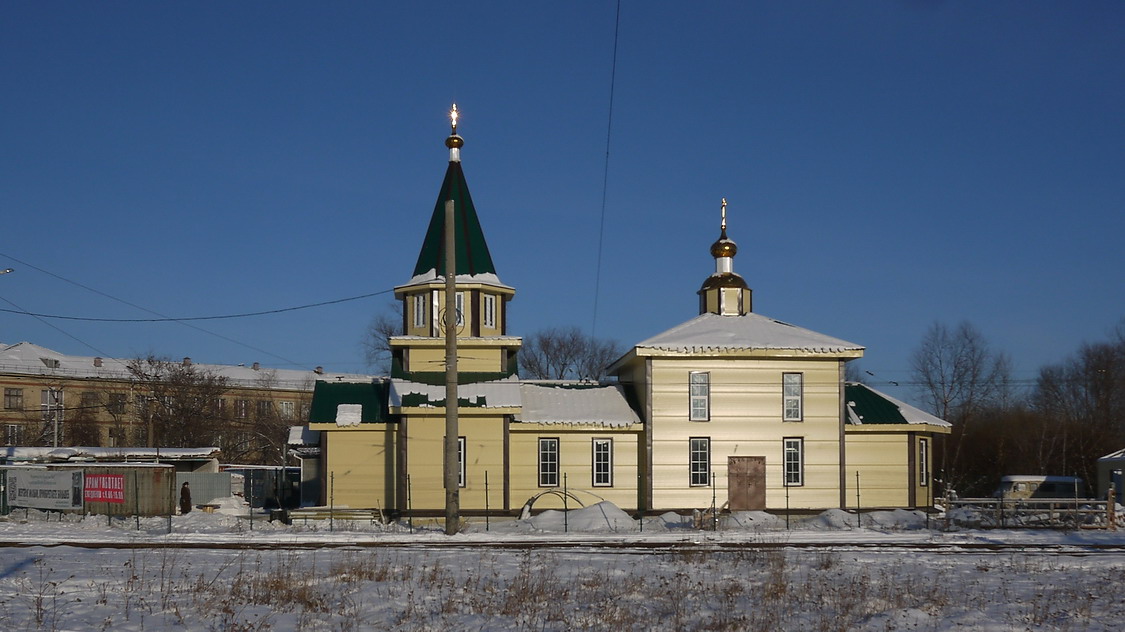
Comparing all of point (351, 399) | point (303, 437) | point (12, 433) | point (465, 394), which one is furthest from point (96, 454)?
point (12, 433)

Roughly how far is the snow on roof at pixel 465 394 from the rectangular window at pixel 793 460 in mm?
8886

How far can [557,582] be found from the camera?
15469 millimetres

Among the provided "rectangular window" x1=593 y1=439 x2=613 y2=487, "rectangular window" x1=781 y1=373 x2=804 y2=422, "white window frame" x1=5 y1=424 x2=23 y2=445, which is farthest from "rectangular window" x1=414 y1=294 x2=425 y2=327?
"white window frame" x1=5 y1=424 x2=23 y2=445

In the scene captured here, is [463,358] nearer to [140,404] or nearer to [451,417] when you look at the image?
[451,417]

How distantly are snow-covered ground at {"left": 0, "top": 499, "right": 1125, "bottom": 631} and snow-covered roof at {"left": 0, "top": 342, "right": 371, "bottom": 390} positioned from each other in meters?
56.8

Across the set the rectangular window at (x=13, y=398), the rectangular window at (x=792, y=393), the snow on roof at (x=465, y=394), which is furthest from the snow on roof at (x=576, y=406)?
the rectangular window at (x=13, y=398)

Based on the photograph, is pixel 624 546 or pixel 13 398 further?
pixel 13 398

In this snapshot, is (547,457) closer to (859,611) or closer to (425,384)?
(425,384)

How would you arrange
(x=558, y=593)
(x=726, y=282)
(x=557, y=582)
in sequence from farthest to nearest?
(x=726, y=282)
(x=557, y=582)
(x=558, y=593)

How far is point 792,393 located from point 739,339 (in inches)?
96.5

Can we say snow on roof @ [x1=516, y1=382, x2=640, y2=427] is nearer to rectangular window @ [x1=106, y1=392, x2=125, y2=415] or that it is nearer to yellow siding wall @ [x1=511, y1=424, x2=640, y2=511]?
yellow siding wall @ [x1=511, y1=424, x2=640, y2=511]

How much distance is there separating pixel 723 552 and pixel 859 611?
560 cm

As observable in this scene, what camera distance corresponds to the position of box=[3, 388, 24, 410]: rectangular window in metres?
79.9

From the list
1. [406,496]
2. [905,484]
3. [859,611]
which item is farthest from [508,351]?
[859,611]
